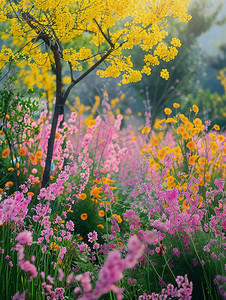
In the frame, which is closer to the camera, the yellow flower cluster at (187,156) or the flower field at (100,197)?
the flower field at (100,197)

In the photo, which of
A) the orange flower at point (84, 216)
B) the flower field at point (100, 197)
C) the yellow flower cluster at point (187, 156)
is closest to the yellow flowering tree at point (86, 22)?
the flower field at point (100, 197)

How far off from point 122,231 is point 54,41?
2.13m

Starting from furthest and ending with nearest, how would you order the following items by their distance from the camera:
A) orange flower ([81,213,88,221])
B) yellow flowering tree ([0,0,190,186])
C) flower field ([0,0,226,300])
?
orange flower ([81,213,88,221]) → yellow flowering tree ([0,0,190,186]) → flower field ([0,0,226,300])

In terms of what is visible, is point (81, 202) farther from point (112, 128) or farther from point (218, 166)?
point (218, 166)

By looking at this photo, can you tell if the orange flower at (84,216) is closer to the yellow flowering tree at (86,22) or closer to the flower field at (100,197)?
the flower field at (100,197)

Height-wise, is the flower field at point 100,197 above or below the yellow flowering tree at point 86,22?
below

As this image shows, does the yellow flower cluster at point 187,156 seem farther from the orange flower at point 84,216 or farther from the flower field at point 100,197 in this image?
the orange flower at point 84,216

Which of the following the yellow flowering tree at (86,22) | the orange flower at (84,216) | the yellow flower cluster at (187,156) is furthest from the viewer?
the orange flower at (84,216)

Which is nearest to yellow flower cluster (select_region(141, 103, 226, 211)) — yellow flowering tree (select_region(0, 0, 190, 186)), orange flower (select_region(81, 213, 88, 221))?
yellow flowering tree (select_region(0, 0, 190, 186))

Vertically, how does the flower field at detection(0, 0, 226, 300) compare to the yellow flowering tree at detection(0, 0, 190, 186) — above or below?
below

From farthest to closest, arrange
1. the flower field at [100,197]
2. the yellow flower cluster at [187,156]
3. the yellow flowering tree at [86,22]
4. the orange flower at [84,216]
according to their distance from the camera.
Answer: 1. the orange flower at [84,216]
2. the yellow flower cluster at [187,156]
3. the yellow flowering tree at [86,22]
4. the flower field at [100,197]

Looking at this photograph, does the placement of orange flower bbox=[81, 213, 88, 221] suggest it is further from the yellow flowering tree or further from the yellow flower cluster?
the yellow flower cluster

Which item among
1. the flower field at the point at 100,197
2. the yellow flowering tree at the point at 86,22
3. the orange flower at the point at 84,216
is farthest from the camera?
the orange flower at the point at 84,216

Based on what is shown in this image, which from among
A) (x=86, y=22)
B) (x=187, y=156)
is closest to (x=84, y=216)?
(x=187, y=156)
